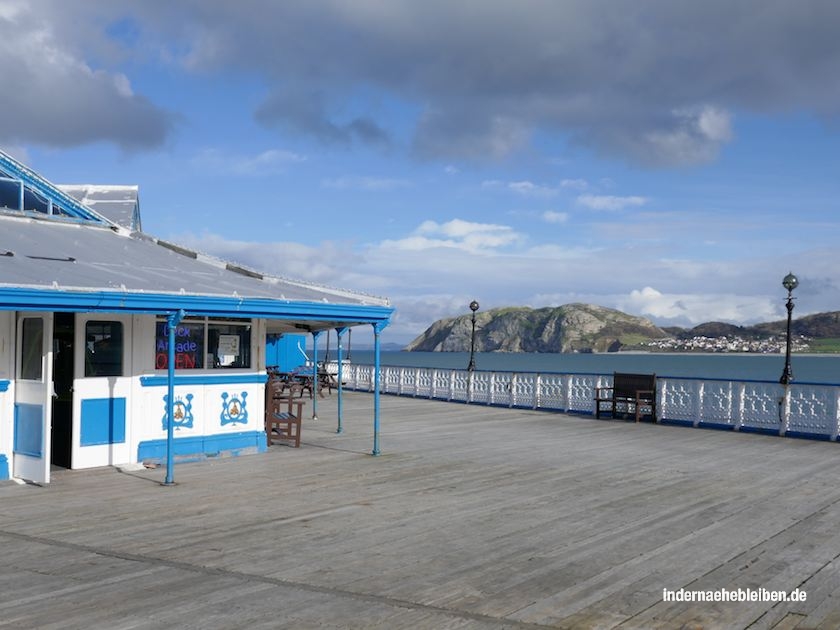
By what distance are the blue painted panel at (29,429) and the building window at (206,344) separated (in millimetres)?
1884

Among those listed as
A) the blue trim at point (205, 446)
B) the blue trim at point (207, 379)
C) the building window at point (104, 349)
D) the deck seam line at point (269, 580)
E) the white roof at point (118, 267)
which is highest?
the white roof at point (118, 267)

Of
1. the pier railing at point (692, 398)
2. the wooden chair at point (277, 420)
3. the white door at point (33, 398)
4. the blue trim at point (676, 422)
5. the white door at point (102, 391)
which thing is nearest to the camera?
the white door at point (33, 398)

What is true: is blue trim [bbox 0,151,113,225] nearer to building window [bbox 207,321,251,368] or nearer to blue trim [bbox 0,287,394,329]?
building window [bbox 207,321,251,368]

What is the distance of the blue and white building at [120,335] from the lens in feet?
31.4

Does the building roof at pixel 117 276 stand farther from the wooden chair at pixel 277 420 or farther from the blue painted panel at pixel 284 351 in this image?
the blue painted panel at pixel 284 351

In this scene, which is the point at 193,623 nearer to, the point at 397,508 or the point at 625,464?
the point at 397,508

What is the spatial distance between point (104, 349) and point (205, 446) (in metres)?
2.01

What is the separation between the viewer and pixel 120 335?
1083 centimetres

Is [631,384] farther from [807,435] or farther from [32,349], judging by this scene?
[32,349]

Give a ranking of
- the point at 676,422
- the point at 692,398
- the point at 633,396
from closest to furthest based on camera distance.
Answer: the point at 692,398 → the point at 676,422 → the point at 633,396

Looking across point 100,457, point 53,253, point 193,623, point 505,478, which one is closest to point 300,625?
point 193,623

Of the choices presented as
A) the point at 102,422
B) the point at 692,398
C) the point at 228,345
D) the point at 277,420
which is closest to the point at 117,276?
the point at 102,422

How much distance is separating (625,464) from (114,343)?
23.5 ft

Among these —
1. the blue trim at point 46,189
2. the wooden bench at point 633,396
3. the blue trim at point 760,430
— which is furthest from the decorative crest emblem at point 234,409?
the blue trim at point 760,430
